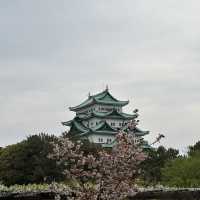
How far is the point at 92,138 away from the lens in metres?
68.6

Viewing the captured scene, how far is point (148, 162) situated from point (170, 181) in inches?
514

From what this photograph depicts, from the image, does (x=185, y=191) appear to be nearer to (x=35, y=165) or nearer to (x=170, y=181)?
(x=170, y=181)

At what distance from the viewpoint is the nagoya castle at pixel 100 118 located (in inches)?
2694

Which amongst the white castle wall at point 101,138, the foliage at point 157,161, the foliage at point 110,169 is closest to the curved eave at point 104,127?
the white castle wall at point 101,138

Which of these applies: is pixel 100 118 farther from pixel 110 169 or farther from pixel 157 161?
pixel 110 169

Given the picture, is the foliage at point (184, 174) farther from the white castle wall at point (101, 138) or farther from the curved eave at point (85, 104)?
the curved eave at point (85, 104)

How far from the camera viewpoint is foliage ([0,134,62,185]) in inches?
1515

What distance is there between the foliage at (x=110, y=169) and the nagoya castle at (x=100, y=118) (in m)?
58.2

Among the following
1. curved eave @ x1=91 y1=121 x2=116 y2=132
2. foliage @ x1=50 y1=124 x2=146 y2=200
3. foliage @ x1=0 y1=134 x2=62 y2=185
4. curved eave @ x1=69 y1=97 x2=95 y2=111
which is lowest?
foliage @ x1=50 y1=124 x2=146 y2=200

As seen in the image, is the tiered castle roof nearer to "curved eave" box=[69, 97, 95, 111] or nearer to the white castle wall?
"curved eave" box=[69, 97, 95, 111]

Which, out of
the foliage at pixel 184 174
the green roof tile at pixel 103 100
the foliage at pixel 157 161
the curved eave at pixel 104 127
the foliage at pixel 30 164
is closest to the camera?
the foliage at pixel 184 174

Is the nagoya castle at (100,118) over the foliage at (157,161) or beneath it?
over

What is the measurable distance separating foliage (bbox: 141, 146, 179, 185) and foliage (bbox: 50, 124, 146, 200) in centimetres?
3533

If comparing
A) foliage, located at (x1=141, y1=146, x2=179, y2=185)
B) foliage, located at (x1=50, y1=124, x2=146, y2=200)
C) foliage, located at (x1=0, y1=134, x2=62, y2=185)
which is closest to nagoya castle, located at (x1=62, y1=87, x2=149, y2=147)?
foliage, located at (x1=141, y1=146, x2=179, y2=185)
